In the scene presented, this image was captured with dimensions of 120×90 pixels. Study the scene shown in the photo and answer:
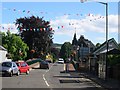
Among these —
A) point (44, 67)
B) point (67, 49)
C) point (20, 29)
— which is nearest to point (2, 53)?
point (44, 67)

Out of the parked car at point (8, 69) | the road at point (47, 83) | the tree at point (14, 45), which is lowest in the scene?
the road at point (47, 83)

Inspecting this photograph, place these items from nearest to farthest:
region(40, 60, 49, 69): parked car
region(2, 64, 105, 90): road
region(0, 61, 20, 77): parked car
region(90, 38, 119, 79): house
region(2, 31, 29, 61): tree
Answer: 1. region(2, 64, 105, 90): road
2. region(90, 38, 119, 79): house
3. region(0, 61, 20, 77): parked car
4. region(40, 60, 49, 69): parked car
5. region(2, 31, 29, 61): tree

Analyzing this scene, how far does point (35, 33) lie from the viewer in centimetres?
8756

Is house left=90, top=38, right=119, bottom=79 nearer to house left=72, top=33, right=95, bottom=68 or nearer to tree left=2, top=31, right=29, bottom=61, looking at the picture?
house left=72, top=33, right=95, bottom=68

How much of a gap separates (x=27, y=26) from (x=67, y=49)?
93.5 metres

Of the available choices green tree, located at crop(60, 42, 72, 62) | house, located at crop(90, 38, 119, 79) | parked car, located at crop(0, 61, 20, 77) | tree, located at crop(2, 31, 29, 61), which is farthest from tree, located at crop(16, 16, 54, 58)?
green tree, located at crop(60, 42, 72, 62)

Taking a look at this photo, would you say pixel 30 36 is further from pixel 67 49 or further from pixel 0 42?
pixel 67 49

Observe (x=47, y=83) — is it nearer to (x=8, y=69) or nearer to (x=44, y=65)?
(x=8, y=69)

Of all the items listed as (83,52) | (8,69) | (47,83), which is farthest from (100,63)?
(83,52)

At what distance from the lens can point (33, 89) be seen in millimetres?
20406

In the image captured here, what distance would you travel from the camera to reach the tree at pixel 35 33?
84875mm

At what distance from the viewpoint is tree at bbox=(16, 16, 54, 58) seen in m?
84.9

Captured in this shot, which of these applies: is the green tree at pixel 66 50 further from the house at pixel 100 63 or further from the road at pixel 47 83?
the road at pixel 47 83

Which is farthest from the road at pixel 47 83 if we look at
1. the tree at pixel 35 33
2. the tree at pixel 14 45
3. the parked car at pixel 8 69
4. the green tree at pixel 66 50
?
the green tree at pixel 66 50
